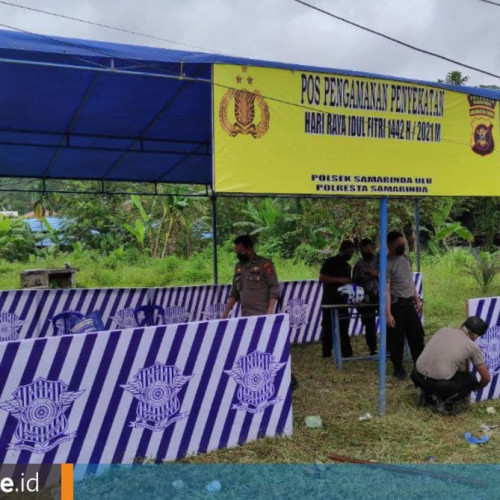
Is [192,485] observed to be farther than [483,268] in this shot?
No

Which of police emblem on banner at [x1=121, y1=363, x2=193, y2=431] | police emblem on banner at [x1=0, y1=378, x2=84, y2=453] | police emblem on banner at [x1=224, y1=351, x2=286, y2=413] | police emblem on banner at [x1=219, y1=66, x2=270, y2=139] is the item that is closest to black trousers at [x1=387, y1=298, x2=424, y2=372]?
police emblem on banner at [x1=224, y1=351, x2=286, y2=413]

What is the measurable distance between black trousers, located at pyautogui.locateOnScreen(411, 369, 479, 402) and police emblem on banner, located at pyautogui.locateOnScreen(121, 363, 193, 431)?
8.38 ft

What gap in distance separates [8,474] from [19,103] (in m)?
3.94

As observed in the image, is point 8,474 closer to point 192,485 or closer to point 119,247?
point 192,485

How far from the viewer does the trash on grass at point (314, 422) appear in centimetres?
511

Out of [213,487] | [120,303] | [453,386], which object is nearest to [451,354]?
[453,386]

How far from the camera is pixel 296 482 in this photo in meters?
3.98

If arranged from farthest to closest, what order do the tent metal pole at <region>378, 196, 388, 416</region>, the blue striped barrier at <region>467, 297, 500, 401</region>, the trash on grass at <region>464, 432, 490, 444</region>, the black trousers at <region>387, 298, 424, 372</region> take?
1. the black trousers at <region>387, 298, 424, 372</region>
2. the blue striped barrier at <region>467, 297, 500, 401</region>
3. the tent metal pole at <region>378, 196, 388, 416</region>
4. the trash on grass at <region>464, 432, 490, 444</region>

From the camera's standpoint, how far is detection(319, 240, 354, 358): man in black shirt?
766 centimetres

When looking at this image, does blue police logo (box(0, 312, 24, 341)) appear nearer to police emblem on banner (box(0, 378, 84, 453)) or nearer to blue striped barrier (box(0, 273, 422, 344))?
blue striped barrier (box(0, 273, 422, 344))

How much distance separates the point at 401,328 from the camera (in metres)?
6.64

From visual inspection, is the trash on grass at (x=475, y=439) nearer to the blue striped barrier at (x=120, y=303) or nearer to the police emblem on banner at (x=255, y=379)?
the police emblem on banner at (x=255, y=379)

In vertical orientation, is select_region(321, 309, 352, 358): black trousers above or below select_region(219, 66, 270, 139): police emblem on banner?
below

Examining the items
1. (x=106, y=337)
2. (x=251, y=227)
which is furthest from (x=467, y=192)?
(x=251, y=227)
